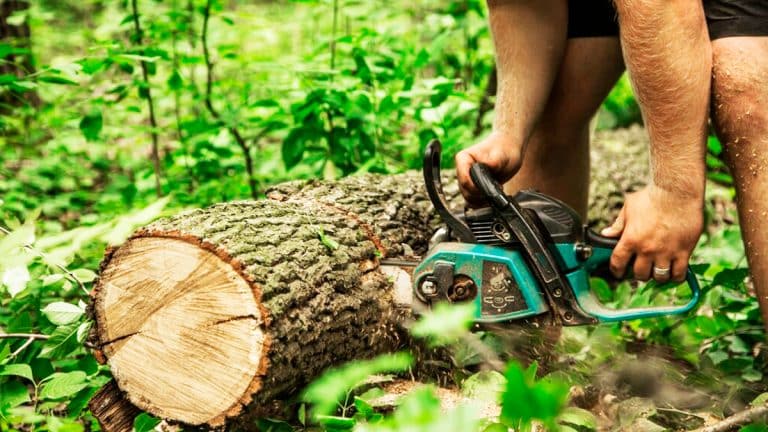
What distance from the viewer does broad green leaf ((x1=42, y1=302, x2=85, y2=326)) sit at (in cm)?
191

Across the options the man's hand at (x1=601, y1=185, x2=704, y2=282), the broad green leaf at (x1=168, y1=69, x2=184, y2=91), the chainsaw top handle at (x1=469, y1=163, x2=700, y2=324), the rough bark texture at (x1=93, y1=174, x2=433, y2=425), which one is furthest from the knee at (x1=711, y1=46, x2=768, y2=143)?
the broad green leaf at (x1=168, y1=69, x2=184, y2=91)

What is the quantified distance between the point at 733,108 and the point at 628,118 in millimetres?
4199

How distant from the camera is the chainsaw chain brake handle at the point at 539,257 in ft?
6.70

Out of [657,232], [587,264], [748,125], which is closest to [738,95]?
[748,125]

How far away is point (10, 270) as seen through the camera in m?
1.59

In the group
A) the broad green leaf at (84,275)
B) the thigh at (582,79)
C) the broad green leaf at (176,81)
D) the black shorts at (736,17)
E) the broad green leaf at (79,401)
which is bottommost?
the broad green leaf at (79,401)

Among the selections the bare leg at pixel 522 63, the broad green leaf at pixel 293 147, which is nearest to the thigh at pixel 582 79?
the bare leg at pixel 522 63

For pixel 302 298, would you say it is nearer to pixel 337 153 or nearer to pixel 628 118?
pixel 337 153

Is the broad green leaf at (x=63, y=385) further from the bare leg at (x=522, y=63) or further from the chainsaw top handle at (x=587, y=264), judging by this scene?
the bare leg at (x=522, y=63)

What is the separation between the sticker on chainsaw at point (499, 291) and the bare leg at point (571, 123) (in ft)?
2.26

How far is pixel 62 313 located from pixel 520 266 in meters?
1.31

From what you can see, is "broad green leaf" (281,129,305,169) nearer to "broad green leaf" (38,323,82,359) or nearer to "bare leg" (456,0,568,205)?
"bare leg" (456,0,568,205)

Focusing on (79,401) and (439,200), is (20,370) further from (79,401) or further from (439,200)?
(439,200)

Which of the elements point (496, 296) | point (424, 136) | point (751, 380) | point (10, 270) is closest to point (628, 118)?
point (424, 136)
